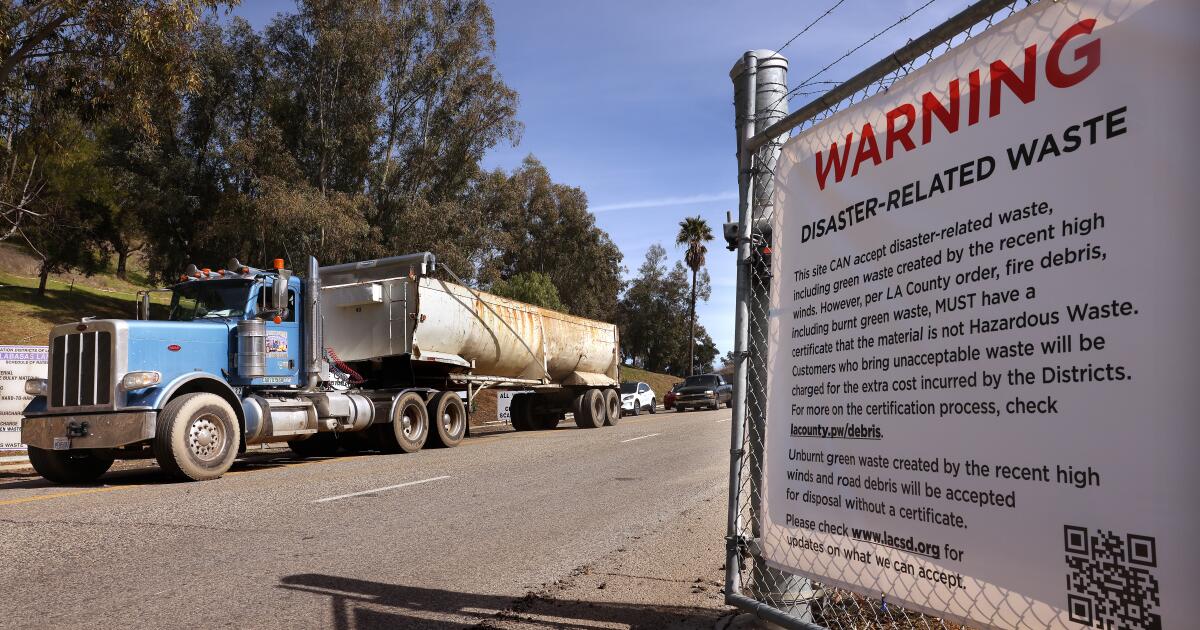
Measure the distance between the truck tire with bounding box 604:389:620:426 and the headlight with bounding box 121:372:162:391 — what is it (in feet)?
51.8

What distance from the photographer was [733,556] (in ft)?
13.0

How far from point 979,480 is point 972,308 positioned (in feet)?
1.71

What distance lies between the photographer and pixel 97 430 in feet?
34.2

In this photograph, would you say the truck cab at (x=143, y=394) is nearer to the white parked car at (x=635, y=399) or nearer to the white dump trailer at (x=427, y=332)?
the white dump trailer at (x=427, y=332)

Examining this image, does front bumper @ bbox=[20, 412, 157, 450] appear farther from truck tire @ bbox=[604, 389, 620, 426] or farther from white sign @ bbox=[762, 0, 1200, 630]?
truck tire @ bbox=[604, 389, 620, 426]

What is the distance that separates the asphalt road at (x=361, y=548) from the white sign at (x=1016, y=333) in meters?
1.96

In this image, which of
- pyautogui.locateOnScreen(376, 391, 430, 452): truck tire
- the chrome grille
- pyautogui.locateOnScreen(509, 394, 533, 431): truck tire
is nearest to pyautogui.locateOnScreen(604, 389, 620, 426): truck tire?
pyautogui.locateOnScreen(509, 394, 533, 431): truck tire

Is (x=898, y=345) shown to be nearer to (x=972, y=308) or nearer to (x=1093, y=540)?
(x=972, y=308)

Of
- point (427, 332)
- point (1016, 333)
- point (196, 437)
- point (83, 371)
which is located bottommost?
point (196, 437)

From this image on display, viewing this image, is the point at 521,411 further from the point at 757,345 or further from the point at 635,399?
the point at 757,345

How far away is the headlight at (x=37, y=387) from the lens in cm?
1100

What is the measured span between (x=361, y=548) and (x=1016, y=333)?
5.29 metres

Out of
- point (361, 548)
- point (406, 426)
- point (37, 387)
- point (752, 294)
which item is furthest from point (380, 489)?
point (752, 294)

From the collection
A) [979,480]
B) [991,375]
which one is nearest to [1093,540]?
[979,480]
